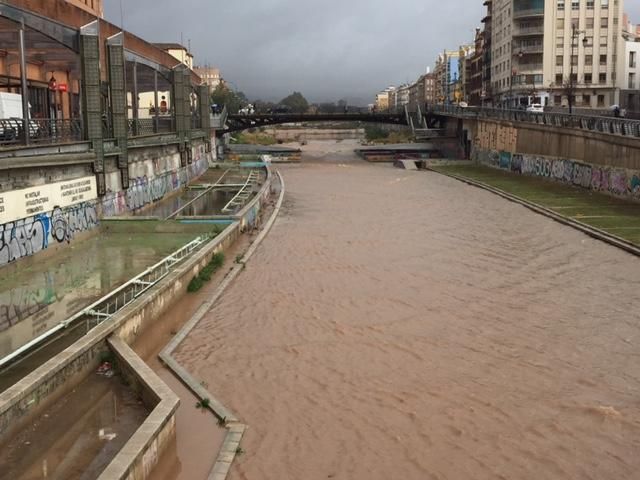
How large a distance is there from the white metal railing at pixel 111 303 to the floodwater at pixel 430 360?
5.67 ft

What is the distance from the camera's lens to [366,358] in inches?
561

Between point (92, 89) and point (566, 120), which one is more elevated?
point (92, 89)

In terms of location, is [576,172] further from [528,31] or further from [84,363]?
[528,31]

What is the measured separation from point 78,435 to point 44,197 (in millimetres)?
14136

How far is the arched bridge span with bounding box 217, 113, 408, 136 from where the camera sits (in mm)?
88000

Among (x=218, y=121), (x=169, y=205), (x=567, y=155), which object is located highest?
(x=218, y=121)

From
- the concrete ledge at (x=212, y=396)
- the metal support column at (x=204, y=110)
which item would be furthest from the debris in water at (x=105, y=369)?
the metal support column at (x=204, y=110)

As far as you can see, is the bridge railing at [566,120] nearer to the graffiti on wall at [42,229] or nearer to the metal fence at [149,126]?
the metal fence at [149,126]

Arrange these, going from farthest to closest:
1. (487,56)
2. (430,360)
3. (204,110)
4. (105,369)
Result: (487,56) < (204,110) < (430,360) < (105,369)

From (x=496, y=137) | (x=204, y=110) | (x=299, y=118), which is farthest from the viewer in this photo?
(x=299, y=118)

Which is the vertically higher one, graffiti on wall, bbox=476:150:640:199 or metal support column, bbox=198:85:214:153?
metal support column, bbox=198:85:214:153

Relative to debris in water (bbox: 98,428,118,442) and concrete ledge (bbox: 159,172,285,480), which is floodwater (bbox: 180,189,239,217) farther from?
debris in water (bbox: 98,428,118,442)

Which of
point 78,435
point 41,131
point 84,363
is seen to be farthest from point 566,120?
point 78,435

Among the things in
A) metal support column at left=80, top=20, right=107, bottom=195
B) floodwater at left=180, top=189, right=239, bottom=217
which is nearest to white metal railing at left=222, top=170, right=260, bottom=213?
floodwater at left=180, top=189, right=239, bottom=217
